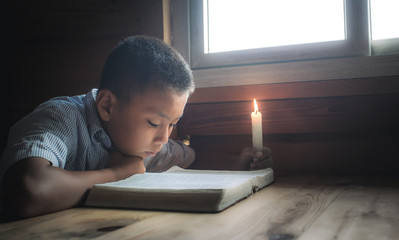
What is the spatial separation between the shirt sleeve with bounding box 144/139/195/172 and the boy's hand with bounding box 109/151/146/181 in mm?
276

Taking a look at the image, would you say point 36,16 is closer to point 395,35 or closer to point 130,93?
point 130,93

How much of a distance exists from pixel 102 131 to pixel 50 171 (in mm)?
336

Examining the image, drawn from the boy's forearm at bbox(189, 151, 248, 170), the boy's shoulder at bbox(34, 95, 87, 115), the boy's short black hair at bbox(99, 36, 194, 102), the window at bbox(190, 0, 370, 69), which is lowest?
the boy's forearm at bbox(189, 151, 248, 170)

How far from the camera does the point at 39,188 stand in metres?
0.69

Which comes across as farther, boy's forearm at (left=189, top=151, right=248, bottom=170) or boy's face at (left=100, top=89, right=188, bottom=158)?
boy's forearm at (left=189, top=151, right=248, bottom=170)

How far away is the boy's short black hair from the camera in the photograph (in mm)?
990

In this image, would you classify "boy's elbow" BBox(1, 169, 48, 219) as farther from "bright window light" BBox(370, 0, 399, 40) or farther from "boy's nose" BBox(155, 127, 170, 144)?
"bright window light" BBox(370, 0, 399, 40)

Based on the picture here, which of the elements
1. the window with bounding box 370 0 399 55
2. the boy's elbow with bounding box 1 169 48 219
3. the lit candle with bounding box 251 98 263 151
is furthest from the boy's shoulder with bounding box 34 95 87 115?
the window with bounding box 370 0 399 55

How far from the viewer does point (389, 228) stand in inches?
21.5

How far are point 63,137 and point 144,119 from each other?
0.21 metres

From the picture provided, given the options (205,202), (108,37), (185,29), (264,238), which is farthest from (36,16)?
(264,238)

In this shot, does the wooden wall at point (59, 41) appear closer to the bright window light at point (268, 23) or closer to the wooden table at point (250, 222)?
the bright window light at point (268, 23)

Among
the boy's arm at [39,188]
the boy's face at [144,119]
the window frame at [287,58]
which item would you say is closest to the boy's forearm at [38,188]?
the boy's arm at [39,188]

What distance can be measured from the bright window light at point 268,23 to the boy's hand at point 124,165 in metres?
0.82
